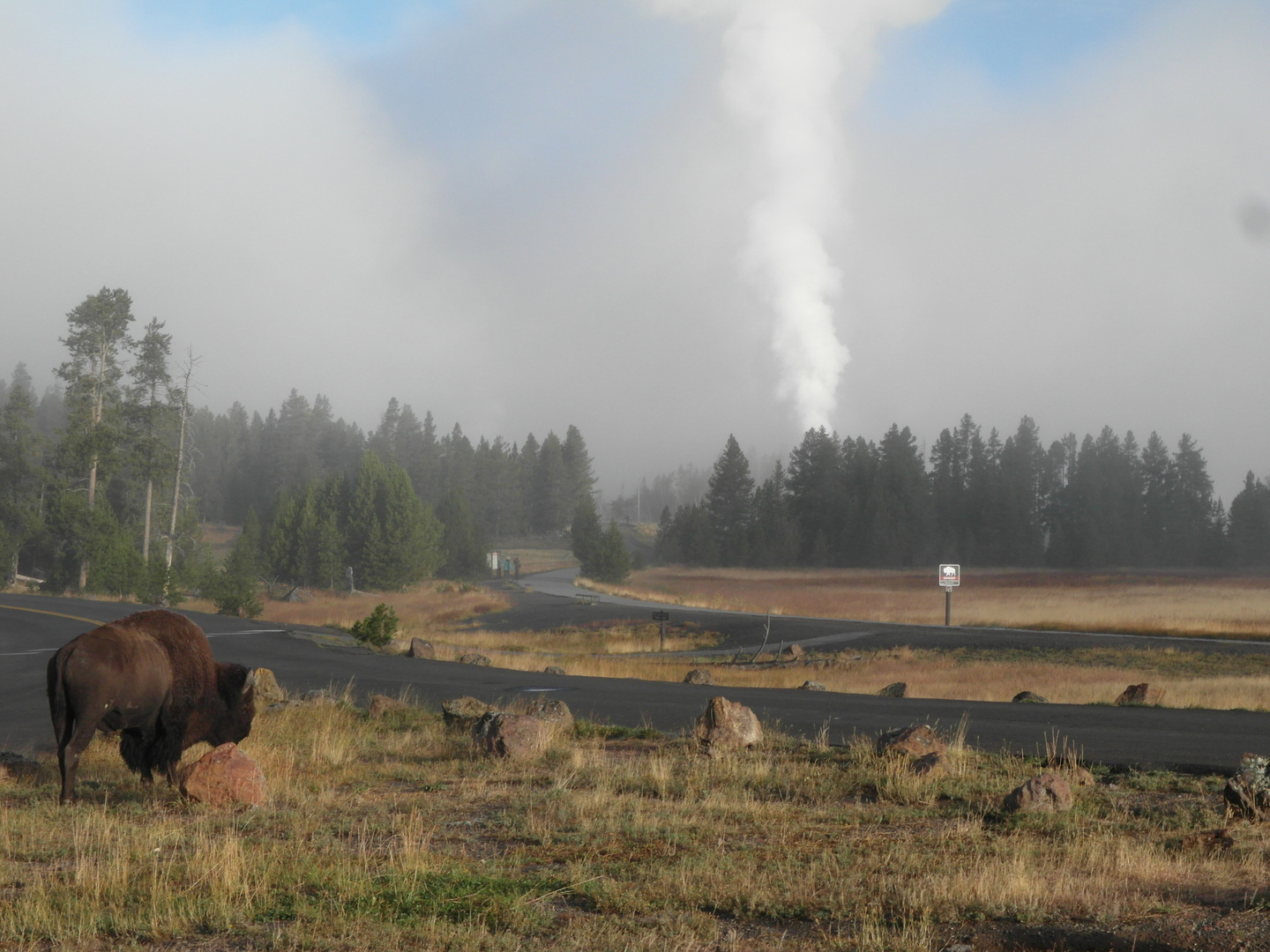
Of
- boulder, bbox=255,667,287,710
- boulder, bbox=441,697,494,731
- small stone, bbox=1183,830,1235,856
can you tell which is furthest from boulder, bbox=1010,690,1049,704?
boulder, bbox=255,667,287,710

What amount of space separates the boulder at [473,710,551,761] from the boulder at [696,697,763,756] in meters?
2.14

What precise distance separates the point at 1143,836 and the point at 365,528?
73385 mm

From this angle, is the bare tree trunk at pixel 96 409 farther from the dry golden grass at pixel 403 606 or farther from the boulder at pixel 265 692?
the boulder at pixel 265 692

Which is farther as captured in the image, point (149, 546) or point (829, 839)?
point (149, 546)

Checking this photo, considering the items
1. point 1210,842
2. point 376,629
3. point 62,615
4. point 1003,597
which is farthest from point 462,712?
point 1003,597

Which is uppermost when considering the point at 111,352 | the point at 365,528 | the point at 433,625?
the point at 111,352

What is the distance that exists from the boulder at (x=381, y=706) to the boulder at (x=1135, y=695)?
1367 cm

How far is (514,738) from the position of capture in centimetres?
1236

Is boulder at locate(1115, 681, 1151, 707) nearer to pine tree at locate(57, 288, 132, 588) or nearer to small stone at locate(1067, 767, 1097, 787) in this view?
small stone at locate(1067, 767, 1097, 787)

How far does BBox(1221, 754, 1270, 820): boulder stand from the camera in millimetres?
8844

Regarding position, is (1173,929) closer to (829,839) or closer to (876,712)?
(829,839)

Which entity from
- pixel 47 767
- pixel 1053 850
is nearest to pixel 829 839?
pixel 1053 850

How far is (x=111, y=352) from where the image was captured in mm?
63781

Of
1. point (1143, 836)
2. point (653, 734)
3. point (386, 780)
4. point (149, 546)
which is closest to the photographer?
point (1143, 836)
